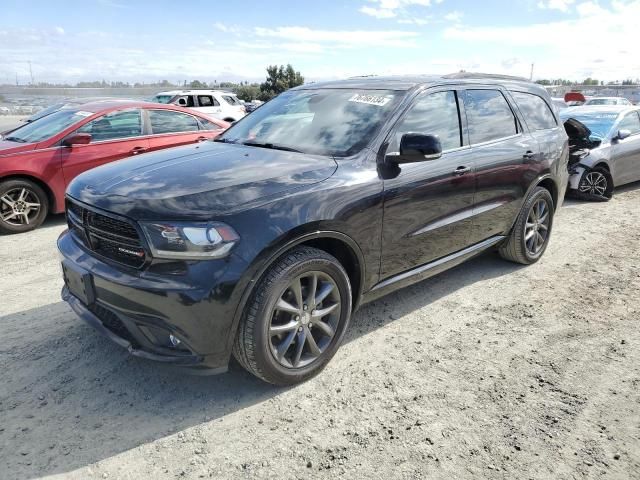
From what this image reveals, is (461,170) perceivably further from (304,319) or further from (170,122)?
(170,122)

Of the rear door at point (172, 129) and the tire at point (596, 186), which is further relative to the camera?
the tire at point (596, 186)

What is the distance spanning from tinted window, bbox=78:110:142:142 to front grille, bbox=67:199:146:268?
13.4 feet

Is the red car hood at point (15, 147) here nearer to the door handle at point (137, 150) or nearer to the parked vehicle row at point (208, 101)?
the door handle at point (137, 150)

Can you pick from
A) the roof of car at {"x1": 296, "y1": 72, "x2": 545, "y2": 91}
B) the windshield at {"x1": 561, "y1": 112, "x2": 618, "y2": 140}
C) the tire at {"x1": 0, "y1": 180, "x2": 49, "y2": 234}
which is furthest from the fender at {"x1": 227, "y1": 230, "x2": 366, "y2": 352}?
the windshield at {"x1": 561, "y1": 112, "x2": 618, "y2": 140}

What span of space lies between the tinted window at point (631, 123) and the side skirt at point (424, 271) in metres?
5.73

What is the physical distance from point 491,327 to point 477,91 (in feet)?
6.47

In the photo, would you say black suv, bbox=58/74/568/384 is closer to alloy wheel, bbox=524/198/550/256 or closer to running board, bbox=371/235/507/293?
running board, bbox=371/235/507/293

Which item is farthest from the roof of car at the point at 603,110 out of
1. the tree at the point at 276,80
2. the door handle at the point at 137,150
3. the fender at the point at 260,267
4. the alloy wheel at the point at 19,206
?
the tree at the point at 276,80

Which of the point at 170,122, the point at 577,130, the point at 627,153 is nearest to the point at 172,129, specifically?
the point at 170,122

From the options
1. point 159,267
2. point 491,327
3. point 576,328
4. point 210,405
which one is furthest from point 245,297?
point 576,328

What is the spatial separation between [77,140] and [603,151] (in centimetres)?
782

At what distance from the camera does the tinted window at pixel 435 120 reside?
3547 mm

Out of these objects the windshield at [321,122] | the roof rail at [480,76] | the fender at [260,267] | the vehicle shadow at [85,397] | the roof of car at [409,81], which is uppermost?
the roof rail at [480,76]

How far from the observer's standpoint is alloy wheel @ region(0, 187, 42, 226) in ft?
20.1
